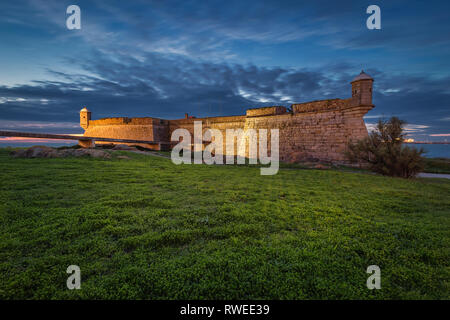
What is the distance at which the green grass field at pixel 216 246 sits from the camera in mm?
2172

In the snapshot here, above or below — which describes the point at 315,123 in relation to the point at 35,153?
above

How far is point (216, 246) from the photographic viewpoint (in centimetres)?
299

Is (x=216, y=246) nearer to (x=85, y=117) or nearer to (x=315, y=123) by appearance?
(x=315, y=123)

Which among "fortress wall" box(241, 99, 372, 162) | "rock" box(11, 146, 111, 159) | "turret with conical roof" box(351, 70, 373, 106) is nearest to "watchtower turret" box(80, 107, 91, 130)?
"rock" box(11, 146, 111, 159)

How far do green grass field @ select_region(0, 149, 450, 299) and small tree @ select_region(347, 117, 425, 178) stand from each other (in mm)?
5734

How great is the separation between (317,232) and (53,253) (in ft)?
13.2

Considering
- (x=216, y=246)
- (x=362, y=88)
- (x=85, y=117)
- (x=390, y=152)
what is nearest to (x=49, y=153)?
(x=216, y=246)

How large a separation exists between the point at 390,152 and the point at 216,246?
38.8ft

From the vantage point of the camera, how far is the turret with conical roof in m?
13.7

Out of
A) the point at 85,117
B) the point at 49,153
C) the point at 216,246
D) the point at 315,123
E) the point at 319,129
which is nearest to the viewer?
the point at 216,246

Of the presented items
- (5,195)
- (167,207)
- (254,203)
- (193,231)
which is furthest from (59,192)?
(254,203)

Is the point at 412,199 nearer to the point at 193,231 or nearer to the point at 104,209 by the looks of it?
the point at 193,231

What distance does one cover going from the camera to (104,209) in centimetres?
430

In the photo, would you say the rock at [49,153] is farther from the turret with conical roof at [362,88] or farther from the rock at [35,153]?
the turret with conical roof at [362,88]
